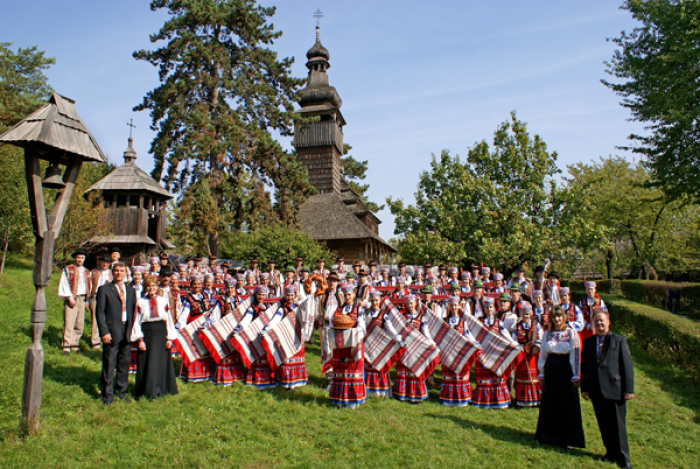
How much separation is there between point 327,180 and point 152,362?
1260 inches

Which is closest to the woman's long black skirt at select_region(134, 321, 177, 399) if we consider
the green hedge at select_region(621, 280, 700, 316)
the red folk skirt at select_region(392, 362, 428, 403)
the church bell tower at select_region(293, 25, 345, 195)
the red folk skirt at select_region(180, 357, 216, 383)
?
the red folk skirt at select_region(180, 357, 216, 383)

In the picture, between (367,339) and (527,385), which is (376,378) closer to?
(367,339)

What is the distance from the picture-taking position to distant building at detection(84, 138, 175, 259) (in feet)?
69.4

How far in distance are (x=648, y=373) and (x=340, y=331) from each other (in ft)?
26.3

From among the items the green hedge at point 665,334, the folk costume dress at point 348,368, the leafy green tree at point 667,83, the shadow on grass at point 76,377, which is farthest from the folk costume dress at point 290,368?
the leafy green tree at point 667,83

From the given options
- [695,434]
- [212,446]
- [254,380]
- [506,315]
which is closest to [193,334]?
[254,380]

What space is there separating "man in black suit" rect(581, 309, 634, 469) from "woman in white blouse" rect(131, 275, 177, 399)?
6080 millimetres

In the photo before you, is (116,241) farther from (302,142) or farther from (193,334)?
(302,142)

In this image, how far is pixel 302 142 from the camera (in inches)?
1547

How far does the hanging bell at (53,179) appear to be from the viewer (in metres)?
6.07

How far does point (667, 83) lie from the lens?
50.2 ft

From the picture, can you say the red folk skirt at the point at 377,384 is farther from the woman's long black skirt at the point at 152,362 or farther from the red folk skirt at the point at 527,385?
the woman's long black skirt at the point at 152,362

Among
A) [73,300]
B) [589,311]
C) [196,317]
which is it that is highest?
[73,300]

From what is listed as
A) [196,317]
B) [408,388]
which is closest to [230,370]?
[196,317]
